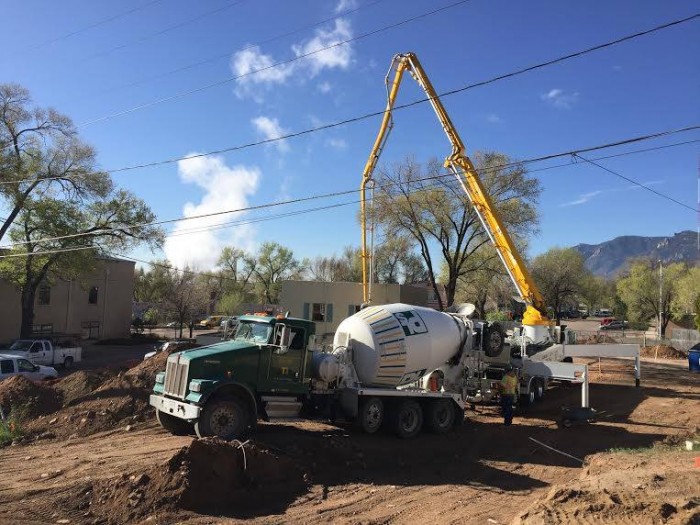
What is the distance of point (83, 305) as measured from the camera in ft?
152

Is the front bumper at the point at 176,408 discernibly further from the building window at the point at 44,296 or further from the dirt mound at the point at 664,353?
the dirt mound at the point at 664,353

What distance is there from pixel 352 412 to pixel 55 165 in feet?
99.3

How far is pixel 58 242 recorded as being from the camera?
34.8 m

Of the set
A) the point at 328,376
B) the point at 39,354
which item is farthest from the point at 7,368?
the point at 328,376

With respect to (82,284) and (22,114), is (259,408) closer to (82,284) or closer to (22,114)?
(22,114)

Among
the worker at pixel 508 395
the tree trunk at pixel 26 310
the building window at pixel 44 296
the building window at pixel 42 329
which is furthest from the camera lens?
the building window at pixel 44 296

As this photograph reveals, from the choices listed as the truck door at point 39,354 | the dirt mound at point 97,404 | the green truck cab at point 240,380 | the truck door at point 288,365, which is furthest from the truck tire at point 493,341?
the truck door at point 39,354

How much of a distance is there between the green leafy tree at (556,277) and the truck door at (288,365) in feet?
152

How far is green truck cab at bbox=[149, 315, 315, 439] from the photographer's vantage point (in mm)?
10727

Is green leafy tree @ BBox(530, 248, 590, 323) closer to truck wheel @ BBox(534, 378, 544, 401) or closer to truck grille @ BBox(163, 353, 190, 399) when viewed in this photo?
truck wheel @ BBox(534, 378, 544, 401)

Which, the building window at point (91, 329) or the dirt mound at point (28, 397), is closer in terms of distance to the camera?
the dirt mound at point (28, 397)

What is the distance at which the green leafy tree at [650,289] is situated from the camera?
2621 inches

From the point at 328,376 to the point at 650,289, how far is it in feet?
225

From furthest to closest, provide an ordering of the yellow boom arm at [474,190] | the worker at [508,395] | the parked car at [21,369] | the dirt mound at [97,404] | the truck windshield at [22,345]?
the truck windshield at [22,345] < the yellow boom arm at [474,190] < the parked car at [21,369] < the worker at [508,395] < the dirt mound at [97,404]
